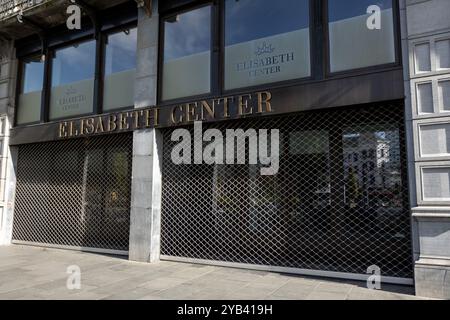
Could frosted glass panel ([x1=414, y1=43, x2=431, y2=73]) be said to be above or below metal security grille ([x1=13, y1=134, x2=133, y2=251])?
above

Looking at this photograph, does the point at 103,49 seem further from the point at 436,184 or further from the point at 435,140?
the point at 436,184

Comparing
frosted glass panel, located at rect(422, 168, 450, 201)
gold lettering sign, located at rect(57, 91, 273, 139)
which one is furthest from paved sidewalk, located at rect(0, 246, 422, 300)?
gold lettering sign, located at rect(57, 91, 273, 139)

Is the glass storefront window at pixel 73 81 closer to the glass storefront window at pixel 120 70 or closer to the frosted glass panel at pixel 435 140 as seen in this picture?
the glass storefront window at pixel 120 70

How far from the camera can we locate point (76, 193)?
10.2 metres

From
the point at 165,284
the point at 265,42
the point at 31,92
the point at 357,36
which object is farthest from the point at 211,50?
the point at 31,92

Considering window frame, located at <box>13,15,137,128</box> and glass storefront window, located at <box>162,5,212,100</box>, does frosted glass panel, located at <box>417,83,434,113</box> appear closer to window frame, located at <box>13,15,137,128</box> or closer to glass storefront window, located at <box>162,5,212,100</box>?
glass storefront window, located at <box>162,5,212,100</box>

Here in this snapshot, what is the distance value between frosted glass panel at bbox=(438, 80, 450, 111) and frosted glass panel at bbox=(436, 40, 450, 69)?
27cm

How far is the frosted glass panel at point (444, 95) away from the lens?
5719 mm

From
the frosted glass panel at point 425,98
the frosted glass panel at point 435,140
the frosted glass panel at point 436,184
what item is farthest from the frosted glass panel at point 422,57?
the frosted glass panel at point 436,184

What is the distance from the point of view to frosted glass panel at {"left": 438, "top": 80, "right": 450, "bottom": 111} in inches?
225

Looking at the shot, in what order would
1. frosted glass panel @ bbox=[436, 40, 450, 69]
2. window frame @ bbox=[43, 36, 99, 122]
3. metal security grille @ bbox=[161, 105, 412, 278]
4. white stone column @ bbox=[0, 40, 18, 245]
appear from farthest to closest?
white stone column @ bbox=[0, 40, 18, 245] < window frame @ bbox=[43, 36, 99, 122] < metal security grille @ bbox=[161, 105, 412, 278] < frosted glass panel @ bbox=[436, 40, 450, 69]

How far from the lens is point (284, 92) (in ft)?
23.8
